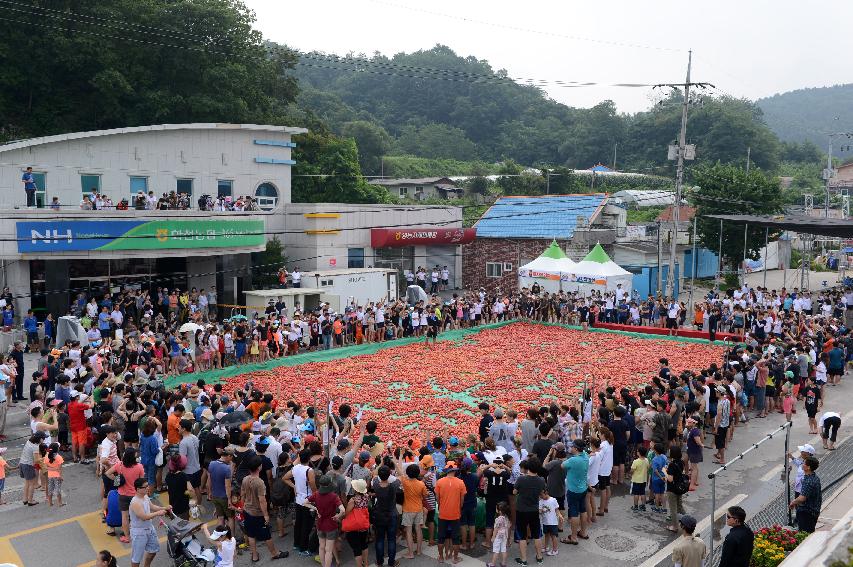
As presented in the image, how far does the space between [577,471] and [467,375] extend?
10.5 m

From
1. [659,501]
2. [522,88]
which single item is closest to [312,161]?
[659,501]

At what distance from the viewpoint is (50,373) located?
1723 cm

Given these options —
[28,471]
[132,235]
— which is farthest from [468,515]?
[132,235]

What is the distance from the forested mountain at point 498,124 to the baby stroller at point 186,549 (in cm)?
7330

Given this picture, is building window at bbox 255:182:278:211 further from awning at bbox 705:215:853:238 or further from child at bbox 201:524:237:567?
child at bbox 201:524:237:567

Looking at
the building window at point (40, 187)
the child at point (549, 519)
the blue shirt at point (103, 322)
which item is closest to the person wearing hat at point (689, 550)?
the child at point (549, 519)

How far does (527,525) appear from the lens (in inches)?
417

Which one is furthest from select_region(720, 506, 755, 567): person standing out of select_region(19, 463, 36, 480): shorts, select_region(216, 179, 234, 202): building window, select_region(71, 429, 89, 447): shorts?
select_region(216, 179, 234, 202): building window

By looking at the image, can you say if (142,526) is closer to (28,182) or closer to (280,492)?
(280,492)

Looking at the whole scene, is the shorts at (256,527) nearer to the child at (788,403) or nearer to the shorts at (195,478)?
the shorts at (195,478)

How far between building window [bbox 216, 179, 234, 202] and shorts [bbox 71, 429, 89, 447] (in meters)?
21.4

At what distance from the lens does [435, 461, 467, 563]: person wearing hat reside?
10.5 meters

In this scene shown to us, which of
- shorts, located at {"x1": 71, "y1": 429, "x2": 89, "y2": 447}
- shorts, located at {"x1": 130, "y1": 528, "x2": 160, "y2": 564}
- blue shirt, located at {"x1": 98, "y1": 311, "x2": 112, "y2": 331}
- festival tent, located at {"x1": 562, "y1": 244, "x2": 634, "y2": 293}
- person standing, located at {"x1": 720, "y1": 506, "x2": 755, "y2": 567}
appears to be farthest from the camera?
festival tent, located at {"x1": 562, "y1": 244, "x2": 634, "y2": 293}

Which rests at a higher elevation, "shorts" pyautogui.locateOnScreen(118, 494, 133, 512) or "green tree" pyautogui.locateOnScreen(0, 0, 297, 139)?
"green tree" pyautogui.locateOnScreen(0, 0, 297, 139)
